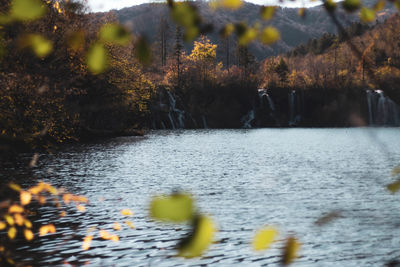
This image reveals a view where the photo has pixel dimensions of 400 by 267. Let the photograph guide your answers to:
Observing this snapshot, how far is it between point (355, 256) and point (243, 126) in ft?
245

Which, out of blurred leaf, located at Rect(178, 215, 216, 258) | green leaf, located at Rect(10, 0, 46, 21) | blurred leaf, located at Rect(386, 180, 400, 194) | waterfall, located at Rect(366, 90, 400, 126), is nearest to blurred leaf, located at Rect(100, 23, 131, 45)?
green leaf, located at Rect(10, 0, 46, 21)

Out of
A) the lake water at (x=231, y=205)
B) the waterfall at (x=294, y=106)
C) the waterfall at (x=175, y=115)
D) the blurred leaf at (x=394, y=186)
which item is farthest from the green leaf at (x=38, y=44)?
the waterfall at (x=294, y=106)

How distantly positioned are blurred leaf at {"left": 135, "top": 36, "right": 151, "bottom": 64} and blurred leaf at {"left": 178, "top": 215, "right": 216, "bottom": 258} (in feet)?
1.75

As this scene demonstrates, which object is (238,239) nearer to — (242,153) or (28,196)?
(28,196)

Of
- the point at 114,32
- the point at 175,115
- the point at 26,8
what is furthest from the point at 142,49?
the point at 175,115

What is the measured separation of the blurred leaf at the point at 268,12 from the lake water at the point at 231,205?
1.97 feet

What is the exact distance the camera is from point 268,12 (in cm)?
181

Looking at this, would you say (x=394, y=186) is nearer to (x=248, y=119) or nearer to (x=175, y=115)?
(x=175, y=115)

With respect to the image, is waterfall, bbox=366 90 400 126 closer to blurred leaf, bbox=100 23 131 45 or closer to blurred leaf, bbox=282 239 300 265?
blurred leaf, bbox=282 239 300 265

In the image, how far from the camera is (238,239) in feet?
38.4

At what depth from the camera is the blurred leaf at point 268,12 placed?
1.78 meters

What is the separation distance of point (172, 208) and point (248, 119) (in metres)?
85.6

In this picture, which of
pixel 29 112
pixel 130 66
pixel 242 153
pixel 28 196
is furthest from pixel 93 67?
pixel 130 66

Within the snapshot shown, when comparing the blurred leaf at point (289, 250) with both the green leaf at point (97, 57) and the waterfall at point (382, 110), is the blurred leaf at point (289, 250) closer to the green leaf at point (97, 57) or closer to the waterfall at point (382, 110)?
the green leaf at point (97, 57)
